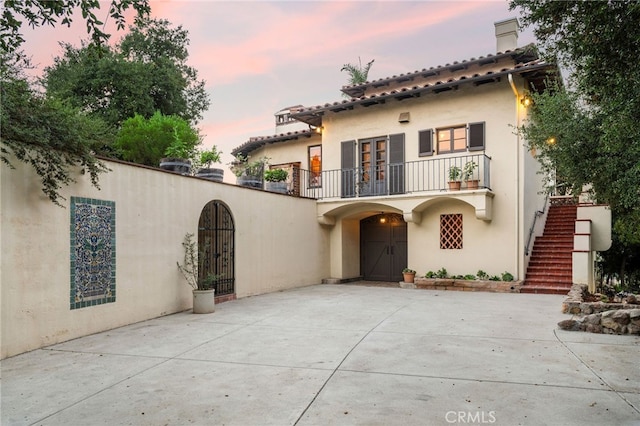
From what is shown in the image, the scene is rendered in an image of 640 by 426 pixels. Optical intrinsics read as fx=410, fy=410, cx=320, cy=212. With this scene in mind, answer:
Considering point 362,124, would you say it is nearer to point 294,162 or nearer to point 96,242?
point 294,162

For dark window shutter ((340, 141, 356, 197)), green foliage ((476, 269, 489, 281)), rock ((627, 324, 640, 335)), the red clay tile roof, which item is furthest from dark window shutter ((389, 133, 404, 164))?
rock ((627, 324, 640, 335))

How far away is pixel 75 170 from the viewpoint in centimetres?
647

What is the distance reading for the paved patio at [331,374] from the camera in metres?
3.49

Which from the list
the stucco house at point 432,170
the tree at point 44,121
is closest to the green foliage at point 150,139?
the stucco house at point 432,170

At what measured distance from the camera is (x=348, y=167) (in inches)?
572

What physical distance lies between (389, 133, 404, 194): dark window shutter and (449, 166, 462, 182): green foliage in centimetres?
172

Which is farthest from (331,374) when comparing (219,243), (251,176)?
(251,176)

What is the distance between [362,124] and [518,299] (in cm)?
758

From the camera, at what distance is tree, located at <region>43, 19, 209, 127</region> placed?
19.0 m

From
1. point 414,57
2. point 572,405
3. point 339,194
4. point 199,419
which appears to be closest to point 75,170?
point 199,419

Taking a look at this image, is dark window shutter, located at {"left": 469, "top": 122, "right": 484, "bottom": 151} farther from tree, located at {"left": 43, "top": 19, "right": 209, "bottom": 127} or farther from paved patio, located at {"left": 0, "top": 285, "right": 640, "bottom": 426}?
tree, located at {"left": 43, "top": 19, "right": 209, "bottom": 127}

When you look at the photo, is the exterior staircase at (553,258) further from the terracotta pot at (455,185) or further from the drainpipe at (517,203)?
the terracotta pot at (455,185)

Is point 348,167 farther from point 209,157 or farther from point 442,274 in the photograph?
point 209,157

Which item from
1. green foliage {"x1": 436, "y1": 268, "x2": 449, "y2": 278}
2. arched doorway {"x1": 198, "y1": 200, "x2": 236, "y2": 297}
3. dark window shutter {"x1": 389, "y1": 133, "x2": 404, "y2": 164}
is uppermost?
dark window shutter {"x1": 389, "y1": 133, "x2": 404, "y2": 164}
